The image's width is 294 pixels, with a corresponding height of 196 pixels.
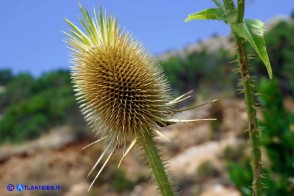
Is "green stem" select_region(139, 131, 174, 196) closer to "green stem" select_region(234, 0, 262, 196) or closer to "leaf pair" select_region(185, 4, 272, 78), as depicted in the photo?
→ "green stem" select_region(234, 0, 262, 196)

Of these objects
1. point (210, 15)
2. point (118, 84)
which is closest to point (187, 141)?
point (118, 84)

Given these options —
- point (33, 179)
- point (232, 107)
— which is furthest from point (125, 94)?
point (232, 107)

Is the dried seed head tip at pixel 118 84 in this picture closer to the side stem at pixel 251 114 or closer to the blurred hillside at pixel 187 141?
the side stem at pixel 251 114

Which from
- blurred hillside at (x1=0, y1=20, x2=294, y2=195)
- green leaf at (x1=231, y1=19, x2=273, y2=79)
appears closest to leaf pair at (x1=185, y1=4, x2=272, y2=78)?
green leaf at (x1=231, y1=19, x2=273, y2=79)

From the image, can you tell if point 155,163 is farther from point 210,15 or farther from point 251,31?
point 251,31

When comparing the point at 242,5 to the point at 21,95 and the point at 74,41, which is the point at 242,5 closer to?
the point at 74,41

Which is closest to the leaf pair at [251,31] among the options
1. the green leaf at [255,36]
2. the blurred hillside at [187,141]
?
the green leaf at [255,36]
